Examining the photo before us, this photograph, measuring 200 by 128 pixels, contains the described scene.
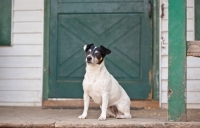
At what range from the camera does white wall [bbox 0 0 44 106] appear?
676 cm

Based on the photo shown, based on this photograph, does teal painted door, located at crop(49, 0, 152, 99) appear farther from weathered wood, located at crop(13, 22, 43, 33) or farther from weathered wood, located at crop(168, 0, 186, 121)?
weathered wood, located at crop(168, 0, 186, 121)

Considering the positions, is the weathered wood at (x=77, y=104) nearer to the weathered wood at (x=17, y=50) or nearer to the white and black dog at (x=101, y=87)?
the weathered wood at (x=17, y=50)

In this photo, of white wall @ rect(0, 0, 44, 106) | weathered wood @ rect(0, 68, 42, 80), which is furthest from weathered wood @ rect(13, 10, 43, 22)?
weathered wood @ rect(0, 68, 42, 80)

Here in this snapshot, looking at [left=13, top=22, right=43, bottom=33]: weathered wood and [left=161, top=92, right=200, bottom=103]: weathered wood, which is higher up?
[left=13, top=22, right=43, bottom=33]: weathered wood

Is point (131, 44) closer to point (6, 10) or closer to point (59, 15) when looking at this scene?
point (59, 15)

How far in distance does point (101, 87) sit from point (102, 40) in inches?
69.4

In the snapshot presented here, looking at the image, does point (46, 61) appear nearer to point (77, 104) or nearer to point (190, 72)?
point (77, 104)

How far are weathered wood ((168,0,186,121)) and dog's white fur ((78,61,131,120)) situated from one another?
886 mm

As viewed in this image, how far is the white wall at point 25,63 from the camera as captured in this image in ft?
22.2

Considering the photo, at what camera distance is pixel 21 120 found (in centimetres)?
478

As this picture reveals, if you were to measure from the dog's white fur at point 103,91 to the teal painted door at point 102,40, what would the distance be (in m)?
1.37

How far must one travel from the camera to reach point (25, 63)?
6.79 metres

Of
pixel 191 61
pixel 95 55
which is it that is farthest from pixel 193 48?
pixel 191 61

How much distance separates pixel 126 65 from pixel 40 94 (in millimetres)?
1471
